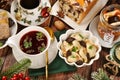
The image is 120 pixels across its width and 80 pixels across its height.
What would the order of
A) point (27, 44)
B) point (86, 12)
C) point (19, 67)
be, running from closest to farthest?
point (19, 67)
point (27, 44)
point (86, 12)

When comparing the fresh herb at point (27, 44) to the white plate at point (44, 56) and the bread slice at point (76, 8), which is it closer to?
the white plate at point (44, 56)

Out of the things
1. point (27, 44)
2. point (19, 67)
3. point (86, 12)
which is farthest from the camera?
point (86, 12)

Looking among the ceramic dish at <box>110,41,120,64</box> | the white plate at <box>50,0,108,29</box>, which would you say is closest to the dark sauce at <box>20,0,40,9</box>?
the white plate at <box>50,0,108,29</box>

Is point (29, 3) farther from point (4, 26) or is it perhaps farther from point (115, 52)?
point (115, 52)

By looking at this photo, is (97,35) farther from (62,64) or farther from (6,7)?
(6,7)

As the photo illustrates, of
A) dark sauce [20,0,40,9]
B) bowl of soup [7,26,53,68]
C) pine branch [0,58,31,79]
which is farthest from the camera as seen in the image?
dark sauce [20,0,40,9]

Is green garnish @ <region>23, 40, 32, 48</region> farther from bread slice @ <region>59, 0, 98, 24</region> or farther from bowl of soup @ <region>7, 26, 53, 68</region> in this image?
bread slice @ <region>59, 0, 98, 24</region>

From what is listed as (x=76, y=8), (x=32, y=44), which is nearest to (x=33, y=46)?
(x=32, y=44)
